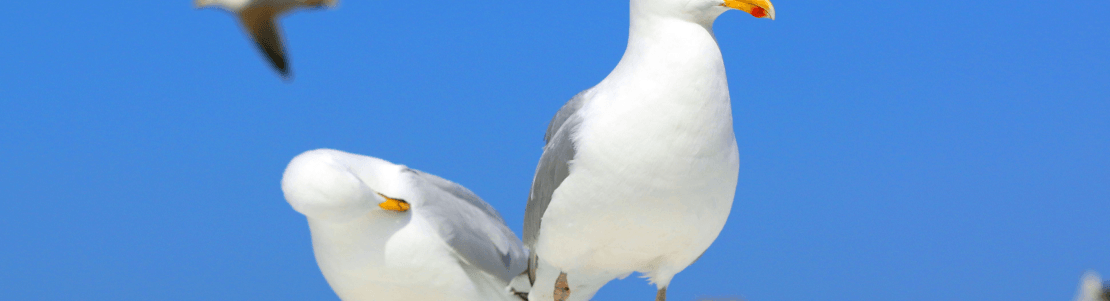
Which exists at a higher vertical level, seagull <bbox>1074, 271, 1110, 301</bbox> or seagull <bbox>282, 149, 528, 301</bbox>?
seagull <bbox>282, 149, 528, 301</bbox>

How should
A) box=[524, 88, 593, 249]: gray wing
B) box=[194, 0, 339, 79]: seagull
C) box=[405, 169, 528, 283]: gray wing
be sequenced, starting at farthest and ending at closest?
box=[405, 169, 528, 283]: gray wing < box=[524, 88, 593, 249]: gray wing < box=[194, 0, 339, 79]: seagull

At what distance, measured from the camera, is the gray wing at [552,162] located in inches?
96.1

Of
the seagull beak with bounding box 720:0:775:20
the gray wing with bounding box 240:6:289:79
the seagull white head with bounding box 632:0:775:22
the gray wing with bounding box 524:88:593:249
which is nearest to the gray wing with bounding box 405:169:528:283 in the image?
the gray wing with bounding box 524:88:593:249

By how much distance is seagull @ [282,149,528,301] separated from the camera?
8.75 feet

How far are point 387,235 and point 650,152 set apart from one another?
3.54 feet

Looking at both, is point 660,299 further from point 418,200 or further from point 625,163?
point 418,200

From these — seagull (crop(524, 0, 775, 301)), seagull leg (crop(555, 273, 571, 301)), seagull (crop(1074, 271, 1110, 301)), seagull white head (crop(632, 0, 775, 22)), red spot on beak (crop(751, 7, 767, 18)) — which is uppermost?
seagull white head (crop(632, 0, 775, 22))

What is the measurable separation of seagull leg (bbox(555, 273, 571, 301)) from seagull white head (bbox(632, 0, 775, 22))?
0.93 meters

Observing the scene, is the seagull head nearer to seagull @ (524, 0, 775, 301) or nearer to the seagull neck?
seagull @ (524, 0, 775, 301)

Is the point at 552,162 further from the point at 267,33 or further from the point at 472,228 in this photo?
the point at 267,33

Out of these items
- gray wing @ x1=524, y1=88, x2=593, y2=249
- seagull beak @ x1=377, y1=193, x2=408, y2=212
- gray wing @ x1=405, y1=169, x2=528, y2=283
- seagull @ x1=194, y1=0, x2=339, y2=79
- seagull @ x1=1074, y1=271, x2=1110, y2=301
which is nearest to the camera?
seagull @ x1=194, y1=0, x2=339, y2=79

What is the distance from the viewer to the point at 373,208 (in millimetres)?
2779

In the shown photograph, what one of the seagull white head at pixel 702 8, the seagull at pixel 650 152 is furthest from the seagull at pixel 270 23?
the seagull white head at pixel 702 8

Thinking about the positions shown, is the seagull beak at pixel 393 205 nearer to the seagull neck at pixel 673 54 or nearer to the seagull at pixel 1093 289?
the seagull neck at pixel 673 54
